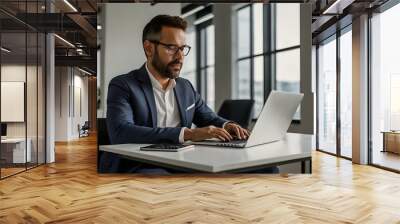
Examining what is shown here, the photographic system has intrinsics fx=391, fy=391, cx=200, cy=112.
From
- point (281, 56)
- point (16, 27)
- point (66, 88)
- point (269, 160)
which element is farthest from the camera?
point (66, 88)

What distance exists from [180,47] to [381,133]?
16.9 ft

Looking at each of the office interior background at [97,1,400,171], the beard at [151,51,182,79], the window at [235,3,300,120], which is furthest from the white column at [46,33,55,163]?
the beard at [151,51,182,79]

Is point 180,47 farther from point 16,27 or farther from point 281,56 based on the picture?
point 16,27

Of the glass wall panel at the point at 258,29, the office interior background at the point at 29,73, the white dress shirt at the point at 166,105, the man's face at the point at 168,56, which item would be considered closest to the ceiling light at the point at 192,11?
the glass wall panel at the point at 258,29

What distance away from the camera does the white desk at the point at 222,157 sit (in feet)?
3.92

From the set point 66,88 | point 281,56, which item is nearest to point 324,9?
point 281,56

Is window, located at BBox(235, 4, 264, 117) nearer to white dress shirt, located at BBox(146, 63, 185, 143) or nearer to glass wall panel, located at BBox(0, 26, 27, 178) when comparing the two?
white dress shirt, located at BBox(146, 63, 185, 143)

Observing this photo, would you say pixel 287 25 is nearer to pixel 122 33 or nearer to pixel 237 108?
pixel 237 108

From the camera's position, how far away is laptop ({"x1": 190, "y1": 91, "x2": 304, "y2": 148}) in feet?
5.24

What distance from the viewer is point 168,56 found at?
2799 mm

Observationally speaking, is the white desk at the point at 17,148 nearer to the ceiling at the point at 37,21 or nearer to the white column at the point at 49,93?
the white column at the point at 49,93

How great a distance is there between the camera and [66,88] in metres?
13.5

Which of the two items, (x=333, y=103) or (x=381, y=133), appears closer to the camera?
(x=381, y=133)

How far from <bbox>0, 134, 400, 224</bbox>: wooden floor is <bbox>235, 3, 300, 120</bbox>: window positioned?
963 mm
